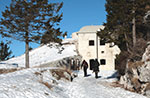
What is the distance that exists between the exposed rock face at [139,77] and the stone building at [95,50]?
18744 mm

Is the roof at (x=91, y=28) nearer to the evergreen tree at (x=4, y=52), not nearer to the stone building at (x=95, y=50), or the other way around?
the stone building at (x=95, y=50)

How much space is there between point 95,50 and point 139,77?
21418 millimetres

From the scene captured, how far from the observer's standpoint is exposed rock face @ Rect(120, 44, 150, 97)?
43.6ft

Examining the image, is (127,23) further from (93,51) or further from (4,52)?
(4,52)

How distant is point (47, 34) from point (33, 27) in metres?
1.81

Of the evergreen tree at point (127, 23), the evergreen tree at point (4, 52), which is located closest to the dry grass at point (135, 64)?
the evergreen tree at point (127, 23)

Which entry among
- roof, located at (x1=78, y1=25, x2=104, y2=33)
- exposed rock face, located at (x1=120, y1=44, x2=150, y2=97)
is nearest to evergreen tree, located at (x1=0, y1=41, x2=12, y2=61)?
roof, located at (x1=78, y1=25, x2=104, y2=33)

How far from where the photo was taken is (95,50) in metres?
35.4

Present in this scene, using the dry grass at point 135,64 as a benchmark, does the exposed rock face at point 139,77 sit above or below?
below

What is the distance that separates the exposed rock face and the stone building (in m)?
18.7

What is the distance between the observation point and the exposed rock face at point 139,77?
13288 mm

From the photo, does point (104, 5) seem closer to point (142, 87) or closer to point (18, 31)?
point (18, 31)

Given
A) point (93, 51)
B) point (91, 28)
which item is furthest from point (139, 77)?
point (91, 28)

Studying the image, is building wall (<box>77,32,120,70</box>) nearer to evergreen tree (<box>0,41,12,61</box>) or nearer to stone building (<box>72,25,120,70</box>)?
stone building (<box>72,25,120,70</box>)
